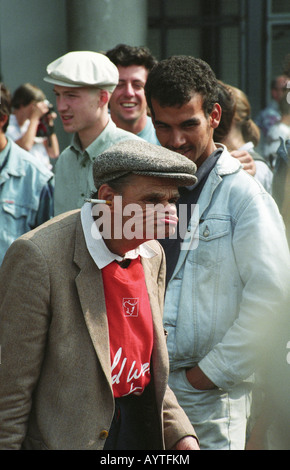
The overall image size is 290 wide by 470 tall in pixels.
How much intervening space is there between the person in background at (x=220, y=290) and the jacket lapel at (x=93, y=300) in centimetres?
74

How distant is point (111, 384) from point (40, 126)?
18.7 ft

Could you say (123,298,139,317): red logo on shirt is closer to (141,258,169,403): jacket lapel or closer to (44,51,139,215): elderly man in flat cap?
(141,258,169,403): jacket lapel

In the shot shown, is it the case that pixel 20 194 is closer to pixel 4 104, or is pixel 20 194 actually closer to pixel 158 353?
pixel 4 104

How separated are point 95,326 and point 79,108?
1.98 meters

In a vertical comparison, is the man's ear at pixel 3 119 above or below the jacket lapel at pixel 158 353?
above

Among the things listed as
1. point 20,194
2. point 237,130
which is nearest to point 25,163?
point 20,194

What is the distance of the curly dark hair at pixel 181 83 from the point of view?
319 centimetres

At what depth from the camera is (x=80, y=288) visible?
92.6 inches

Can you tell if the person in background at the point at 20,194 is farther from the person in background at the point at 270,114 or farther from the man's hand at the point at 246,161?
the person in background at the point at 270,114

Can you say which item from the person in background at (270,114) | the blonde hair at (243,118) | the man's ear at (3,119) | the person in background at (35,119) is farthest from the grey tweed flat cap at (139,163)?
the person in background at (270,114)

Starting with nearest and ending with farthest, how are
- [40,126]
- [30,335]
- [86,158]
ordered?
1. [30,335]
2. [86,158]
3. [40,126]

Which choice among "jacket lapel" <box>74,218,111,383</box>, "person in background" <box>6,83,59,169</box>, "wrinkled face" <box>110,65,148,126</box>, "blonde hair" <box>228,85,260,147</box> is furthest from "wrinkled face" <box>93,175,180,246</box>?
"person in background" <box>6,83,59,169</box>

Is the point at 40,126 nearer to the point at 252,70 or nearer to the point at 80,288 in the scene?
the point at 252,70

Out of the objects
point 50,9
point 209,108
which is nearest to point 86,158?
point 209,108
